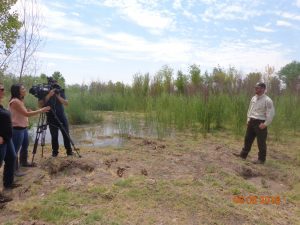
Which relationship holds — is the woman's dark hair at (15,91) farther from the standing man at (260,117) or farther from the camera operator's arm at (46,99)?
the standing man at (260,117)

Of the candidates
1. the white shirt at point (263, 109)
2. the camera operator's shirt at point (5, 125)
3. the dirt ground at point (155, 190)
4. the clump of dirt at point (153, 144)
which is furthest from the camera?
the clump of dirt at point (153, 144)

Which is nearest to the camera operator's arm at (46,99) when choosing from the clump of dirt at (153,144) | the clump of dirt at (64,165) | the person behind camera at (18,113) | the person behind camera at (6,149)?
the person behind camera at (18,113)

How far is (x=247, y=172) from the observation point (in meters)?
5.75

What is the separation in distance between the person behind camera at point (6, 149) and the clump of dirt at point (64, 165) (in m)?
0.79

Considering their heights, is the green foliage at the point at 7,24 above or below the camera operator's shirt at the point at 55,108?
above

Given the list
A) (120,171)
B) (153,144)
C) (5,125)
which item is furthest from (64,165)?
(153,144)

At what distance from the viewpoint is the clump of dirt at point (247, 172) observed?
568 centimetres

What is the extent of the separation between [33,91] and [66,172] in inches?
56.1

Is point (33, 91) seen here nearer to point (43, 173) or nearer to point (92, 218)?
point (43, 173)

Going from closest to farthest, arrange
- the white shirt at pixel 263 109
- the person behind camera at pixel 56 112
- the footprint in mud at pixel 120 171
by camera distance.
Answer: the footprint in mud at pixel 120 171
the person behind camera at pixel 56 112
the white shirt at pixel 263 109

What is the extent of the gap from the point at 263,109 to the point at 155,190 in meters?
2.94

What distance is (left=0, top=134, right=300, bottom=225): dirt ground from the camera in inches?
144

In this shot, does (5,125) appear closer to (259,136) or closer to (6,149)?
(6,149)

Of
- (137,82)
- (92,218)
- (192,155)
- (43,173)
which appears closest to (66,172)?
(43,173)
